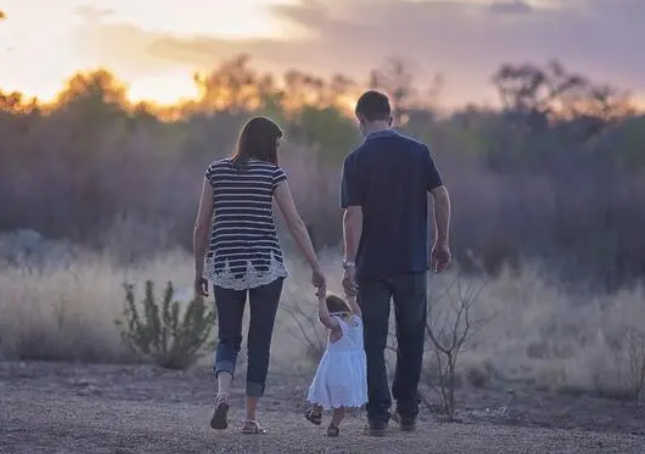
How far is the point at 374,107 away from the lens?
934cm

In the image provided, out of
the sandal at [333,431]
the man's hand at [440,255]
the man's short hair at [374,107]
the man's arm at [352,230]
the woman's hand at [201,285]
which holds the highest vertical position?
the man's short hair at [374,107]

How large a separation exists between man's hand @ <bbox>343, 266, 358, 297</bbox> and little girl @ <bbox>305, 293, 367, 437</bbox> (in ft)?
0.40

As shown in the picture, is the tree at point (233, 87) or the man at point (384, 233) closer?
the man at point (384, 233)

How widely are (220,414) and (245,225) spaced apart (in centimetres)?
117

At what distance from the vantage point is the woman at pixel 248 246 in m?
9.05

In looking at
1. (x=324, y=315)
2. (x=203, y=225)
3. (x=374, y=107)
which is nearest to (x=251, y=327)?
(x=324, y=315)

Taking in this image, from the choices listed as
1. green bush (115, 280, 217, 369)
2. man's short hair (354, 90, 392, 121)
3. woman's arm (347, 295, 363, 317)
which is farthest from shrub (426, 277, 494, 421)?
green bush (115, 280, 217, 369)

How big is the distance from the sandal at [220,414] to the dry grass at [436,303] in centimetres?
657

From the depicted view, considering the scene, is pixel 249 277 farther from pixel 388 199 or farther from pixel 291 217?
pixel 388 199

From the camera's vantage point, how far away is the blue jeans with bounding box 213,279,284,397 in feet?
29.9

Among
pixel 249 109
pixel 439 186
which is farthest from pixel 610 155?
pixel 439 186

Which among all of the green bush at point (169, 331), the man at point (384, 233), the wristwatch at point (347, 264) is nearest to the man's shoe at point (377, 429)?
the man at point (384, 233)

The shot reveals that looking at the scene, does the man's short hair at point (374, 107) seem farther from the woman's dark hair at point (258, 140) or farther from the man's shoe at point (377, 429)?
the man's shoe at point (377, 429)

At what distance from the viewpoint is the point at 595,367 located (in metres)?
17.0
